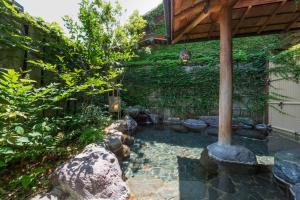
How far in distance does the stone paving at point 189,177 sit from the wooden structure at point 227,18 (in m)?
0.82

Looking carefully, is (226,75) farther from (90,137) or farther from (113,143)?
(90,137)

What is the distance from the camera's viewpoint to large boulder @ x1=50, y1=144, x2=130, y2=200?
7.16ft

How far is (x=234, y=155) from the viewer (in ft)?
11.9

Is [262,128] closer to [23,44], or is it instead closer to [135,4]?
[135,4]

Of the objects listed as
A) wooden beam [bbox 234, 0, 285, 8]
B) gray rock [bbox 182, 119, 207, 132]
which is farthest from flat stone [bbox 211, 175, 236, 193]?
gray rock [bbox 182, 119, 207, 132]

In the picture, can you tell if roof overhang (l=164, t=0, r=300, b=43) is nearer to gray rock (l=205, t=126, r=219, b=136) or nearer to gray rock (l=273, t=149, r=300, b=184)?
gray rock (l=273, t=149, r=300, b=184)

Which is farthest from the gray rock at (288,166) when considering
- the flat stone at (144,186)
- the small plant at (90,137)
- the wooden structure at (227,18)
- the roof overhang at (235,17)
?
the small plant at (90,137)

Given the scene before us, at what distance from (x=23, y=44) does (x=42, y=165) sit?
233 centimetres

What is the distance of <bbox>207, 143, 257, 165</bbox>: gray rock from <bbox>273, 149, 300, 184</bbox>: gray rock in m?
0.57

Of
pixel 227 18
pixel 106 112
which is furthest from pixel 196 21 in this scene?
pixel 106 112

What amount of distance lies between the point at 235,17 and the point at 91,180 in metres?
4.48

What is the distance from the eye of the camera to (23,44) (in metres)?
3.53

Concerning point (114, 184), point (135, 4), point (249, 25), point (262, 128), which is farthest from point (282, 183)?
point (135, 4)

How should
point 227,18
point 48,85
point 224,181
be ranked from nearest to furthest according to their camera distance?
1. point 224,181
2. point 227,18
3. point 48,85
